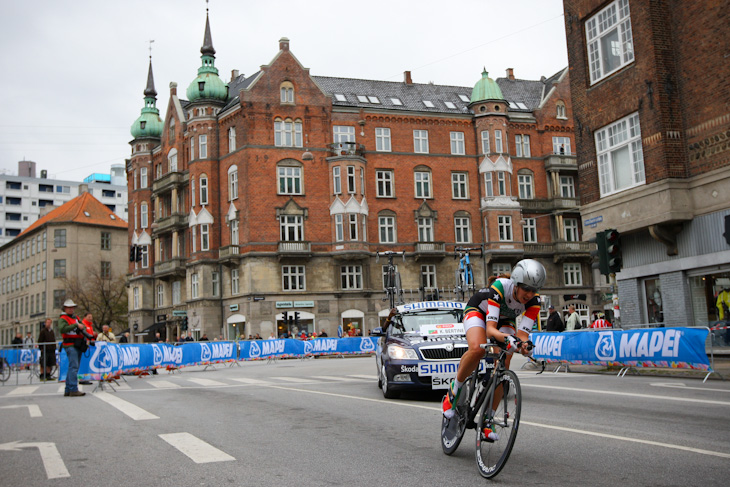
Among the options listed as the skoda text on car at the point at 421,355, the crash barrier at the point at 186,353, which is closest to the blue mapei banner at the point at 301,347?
the crash barrier at the point at 186,353

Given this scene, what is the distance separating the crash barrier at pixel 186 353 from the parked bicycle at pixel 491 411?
13675mm

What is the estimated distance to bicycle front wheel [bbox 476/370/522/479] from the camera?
5461 millimetres

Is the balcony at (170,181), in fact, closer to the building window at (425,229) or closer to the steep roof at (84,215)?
the building window at (425,229)

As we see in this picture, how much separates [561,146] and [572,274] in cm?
1092

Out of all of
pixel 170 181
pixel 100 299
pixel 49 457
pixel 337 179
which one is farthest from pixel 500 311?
pixel 100 299

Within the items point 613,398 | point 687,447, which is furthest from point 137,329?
point 687,447

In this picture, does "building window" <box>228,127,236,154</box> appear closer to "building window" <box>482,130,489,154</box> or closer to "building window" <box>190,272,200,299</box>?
"building window" <box>190,272,200,299</box>

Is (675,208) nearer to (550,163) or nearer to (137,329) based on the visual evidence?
(550,163)

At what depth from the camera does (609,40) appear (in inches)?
929

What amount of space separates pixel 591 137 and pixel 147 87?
54904mm

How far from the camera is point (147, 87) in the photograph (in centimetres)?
6994

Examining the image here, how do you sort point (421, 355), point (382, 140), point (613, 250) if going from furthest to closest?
1. point (382, 140)
2. point (613, 250)
3. point (421, 355)

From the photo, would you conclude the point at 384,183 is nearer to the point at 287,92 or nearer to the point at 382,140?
the point at 382,140

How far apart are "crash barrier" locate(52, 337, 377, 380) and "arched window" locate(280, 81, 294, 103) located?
21.8m
